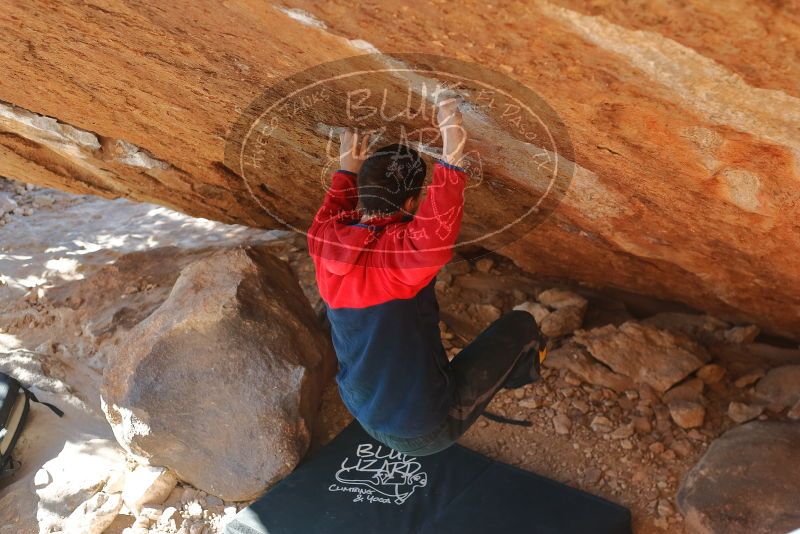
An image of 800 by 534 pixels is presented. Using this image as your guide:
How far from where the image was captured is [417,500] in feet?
10.0

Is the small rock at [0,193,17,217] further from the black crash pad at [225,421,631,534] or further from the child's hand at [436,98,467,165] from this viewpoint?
the child's hand at [436,98,467,165]

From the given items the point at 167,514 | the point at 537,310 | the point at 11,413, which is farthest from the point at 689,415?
the point at 11,413

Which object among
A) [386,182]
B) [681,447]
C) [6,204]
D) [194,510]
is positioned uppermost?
[386,182]

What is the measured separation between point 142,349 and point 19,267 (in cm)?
236

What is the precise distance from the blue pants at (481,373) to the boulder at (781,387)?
1.14 m

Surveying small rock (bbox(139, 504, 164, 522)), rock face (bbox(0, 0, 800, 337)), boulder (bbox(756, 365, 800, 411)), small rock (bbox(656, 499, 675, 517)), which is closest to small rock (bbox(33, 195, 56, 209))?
rock face (bbox(0, 0, 800, 337))

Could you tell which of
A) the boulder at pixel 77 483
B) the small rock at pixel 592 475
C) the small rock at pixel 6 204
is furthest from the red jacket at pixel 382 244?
the small rock at pixel 6 204

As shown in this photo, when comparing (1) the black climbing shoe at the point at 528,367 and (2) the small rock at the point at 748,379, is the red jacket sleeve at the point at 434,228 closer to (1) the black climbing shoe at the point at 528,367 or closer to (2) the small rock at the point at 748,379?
(1) the black climbing shoe at the point at 528,367

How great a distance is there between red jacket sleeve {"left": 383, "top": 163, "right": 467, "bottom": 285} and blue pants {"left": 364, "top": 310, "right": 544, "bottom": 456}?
0.66 meters

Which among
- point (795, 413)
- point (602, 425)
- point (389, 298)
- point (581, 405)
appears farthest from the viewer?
point (581, 405)

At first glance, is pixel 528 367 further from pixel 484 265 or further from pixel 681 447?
pixel 484 265

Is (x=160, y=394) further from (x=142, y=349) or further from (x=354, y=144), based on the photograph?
(x=354, y=144)

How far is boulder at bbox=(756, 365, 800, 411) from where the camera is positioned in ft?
10.1

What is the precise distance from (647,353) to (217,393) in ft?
6.23
